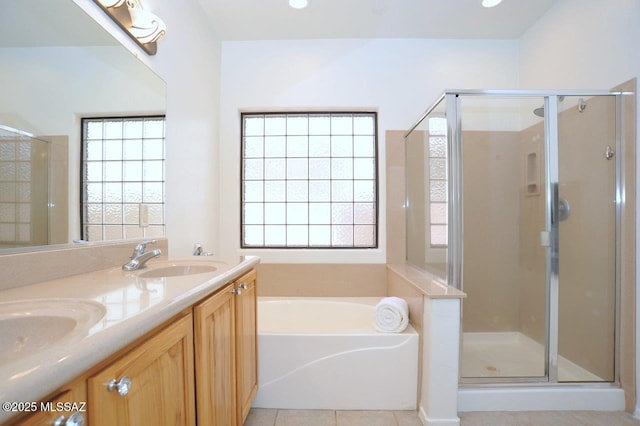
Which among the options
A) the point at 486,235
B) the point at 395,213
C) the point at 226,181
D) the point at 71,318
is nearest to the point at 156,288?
the point at 71,318

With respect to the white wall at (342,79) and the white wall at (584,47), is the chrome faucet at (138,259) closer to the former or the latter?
the white wall at (342,79)

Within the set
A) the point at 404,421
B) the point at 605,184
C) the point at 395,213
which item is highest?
the point at 605,184

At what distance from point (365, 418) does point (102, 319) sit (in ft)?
4.97

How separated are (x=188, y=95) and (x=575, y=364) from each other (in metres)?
3.01

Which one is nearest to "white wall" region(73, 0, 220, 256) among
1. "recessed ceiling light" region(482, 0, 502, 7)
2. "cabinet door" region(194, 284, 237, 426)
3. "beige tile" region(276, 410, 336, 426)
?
"cabinet door" region(194, 284, 237, 426)

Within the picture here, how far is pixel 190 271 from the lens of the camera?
1430 mm

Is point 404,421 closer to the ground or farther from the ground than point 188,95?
closer to the ground

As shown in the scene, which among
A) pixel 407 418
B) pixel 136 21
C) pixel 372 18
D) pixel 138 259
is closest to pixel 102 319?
pixel 138 259

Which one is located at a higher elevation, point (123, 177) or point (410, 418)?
point (123, 177)

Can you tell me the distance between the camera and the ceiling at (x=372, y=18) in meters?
2.10

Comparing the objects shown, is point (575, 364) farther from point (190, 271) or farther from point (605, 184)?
point (190, 271)

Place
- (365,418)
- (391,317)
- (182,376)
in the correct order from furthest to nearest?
(391,317) < (365,418) < (182,376)

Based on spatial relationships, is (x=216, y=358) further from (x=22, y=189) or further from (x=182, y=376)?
(x=22, y=189)

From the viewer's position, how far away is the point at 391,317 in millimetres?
1701
